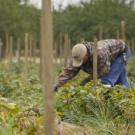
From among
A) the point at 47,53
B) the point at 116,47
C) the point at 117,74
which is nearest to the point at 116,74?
the point at 117,74

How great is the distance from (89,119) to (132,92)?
0.58 meters

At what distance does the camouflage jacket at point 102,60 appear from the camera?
6929 mm

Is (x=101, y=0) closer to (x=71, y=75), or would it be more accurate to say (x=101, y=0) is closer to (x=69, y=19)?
(x=69, y=19)

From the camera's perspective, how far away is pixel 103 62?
23.8 ft

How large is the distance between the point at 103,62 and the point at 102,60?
0.17 feet

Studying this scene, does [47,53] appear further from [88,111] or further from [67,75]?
[67,75]

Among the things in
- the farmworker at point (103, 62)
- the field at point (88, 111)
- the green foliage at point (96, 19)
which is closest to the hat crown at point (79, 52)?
the farmworker at point (103, 62)

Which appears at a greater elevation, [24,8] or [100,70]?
[24,8]

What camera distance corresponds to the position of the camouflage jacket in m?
6.93

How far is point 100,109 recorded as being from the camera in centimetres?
588

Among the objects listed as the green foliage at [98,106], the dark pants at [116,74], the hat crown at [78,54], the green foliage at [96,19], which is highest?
the green foliage at [96,19]

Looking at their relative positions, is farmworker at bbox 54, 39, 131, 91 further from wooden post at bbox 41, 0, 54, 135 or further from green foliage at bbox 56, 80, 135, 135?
wooden post at bbox 41, 0, 54, 135

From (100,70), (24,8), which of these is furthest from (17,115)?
(24,8)

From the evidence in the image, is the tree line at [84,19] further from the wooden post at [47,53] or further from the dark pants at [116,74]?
the wooden post at [47,53]
